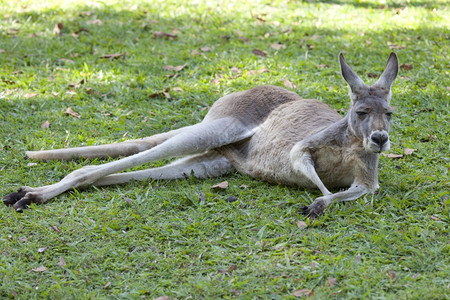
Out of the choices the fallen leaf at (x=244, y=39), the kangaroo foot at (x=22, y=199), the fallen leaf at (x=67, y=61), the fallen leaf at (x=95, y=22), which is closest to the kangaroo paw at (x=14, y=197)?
the kangaroo foot at (x=22, y=199)

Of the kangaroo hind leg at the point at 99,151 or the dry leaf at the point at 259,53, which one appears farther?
the dry leaf at the point at 259,53

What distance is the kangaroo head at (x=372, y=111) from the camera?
383 centimetres

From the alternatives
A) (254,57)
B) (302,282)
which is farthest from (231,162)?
(254,57)

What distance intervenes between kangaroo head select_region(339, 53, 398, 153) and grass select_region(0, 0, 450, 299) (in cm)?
48

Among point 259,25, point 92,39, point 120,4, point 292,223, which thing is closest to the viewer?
point 292,223

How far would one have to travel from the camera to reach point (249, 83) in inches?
261

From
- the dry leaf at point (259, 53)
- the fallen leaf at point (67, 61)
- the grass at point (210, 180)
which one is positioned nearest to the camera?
the grass at point (210, 180)

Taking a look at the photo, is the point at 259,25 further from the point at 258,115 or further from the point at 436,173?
the point at 436,173

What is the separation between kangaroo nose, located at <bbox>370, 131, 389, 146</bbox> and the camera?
3.80m

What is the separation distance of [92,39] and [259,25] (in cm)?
244

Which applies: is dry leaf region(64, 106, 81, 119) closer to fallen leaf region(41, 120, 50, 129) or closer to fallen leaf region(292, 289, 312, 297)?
fallen leaf region(41, 120, 50, 129)

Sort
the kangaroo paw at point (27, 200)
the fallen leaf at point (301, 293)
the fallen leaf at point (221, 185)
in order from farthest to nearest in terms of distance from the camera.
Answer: the fallen leaf at point (221, 185) → the kangaroo paw at point (27, 200) → the fallen leaf at point (301, 293)

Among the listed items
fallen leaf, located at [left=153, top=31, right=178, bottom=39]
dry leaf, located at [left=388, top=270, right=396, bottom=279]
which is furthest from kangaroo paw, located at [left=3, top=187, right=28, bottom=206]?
fallen leaf, located at [left=153, top=31, right=178, bottom=39]

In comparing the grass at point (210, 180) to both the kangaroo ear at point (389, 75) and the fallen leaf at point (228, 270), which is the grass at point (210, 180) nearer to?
the fallen leaf at point (228, 270)
